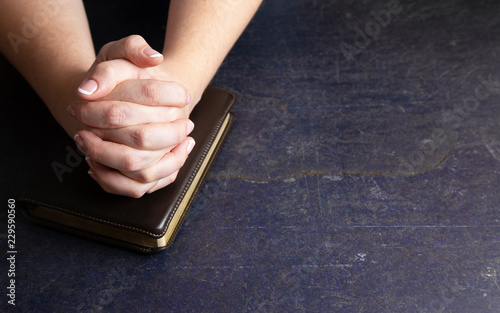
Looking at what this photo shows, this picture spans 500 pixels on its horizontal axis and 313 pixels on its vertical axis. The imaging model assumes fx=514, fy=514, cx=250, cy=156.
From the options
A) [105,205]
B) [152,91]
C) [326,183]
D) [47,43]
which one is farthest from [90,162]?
[326,183]

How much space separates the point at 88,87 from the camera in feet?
3.10

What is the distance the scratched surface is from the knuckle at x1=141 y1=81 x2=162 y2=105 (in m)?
0.26

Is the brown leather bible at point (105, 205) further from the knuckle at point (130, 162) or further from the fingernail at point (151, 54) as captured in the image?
the fingernail at point (151, 54)

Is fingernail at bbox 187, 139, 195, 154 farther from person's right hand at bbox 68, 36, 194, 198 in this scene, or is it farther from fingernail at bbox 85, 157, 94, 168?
fingernail at bbox 85, 157, 94, 168

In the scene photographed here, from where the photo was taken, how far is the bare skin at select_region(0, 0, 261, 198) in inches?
37.5

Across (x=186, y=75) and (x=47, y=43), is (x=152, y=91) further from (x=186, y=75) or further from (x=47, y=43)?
(x=47, y=43)

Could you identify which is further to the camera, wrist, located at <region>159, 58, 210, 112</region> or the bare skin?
wrist, located at <region>159, 58, 210, 112</region>

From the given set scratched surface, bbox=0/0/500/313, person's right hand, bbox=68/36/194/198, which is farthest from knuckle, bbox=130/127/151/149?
scratched surface, bbox=0/0/500/313

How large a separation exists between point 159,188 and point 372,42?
2.51 feet

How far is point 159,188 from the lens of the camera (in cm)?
103

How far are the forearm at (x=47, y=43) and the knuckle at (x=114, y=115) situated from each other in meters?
0.19

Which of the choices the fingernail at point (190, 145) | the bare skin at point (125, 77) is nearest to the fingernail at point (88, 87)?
the bare skin at point (125, 77)

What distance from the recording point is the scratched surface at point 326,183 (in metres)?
0.96

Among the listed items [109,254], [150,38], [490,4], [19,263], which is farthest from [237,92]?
[490,4]
